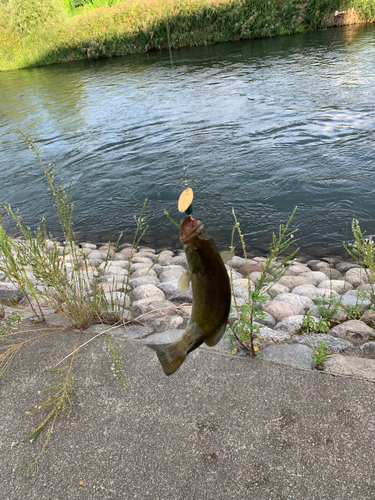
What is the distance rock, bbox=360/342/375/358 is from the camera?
115 inches

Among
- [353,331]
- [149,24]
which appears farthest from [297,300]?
[149,24]

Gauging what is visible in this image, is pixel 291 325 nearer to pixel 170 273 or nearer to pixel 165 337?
pixel 165 337

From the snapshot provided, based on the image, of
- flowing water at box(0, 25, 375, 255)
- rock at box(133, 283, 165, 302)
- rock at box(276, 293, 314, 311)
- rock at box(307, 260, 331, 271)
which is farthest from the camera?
flowing water at box(0, 25, 375, 255)

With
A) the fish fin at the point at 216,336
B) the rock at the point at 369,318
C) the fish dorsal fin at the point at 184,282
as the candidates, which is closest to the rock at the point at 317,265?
the rock at the point at 369,318

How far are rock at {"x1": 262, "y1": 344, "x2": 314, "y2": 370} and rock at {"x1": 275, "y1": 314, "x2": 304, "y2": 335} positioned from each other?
38cm

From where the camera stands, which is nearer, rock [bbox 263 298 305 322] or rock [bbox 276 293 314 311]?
rock [bbox 263 298 305 322]

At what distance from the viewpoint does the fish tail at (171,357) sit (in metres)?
1.70

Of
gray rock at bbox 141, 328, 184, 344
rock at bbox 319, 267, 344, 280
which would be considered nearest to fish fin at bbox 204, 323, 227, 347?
gray rock at bbox 141, 328, 184, 344

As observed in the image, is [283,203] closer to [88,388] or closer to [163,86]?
[88,388]

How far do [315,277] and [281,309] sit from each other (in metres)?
1.35

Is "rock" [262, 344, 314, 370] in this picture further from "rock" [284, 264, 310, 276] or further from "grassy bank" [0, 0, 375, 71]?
"grassy bank" [0, 0, 375, 71]

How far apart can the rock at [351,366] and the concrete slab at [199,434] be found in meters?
0.07

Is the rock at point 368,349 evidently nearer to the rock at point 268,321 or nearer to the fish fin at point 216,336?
the rock at point 268,321

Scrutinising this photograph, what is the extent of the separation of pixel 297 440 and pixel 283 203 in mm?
5468
